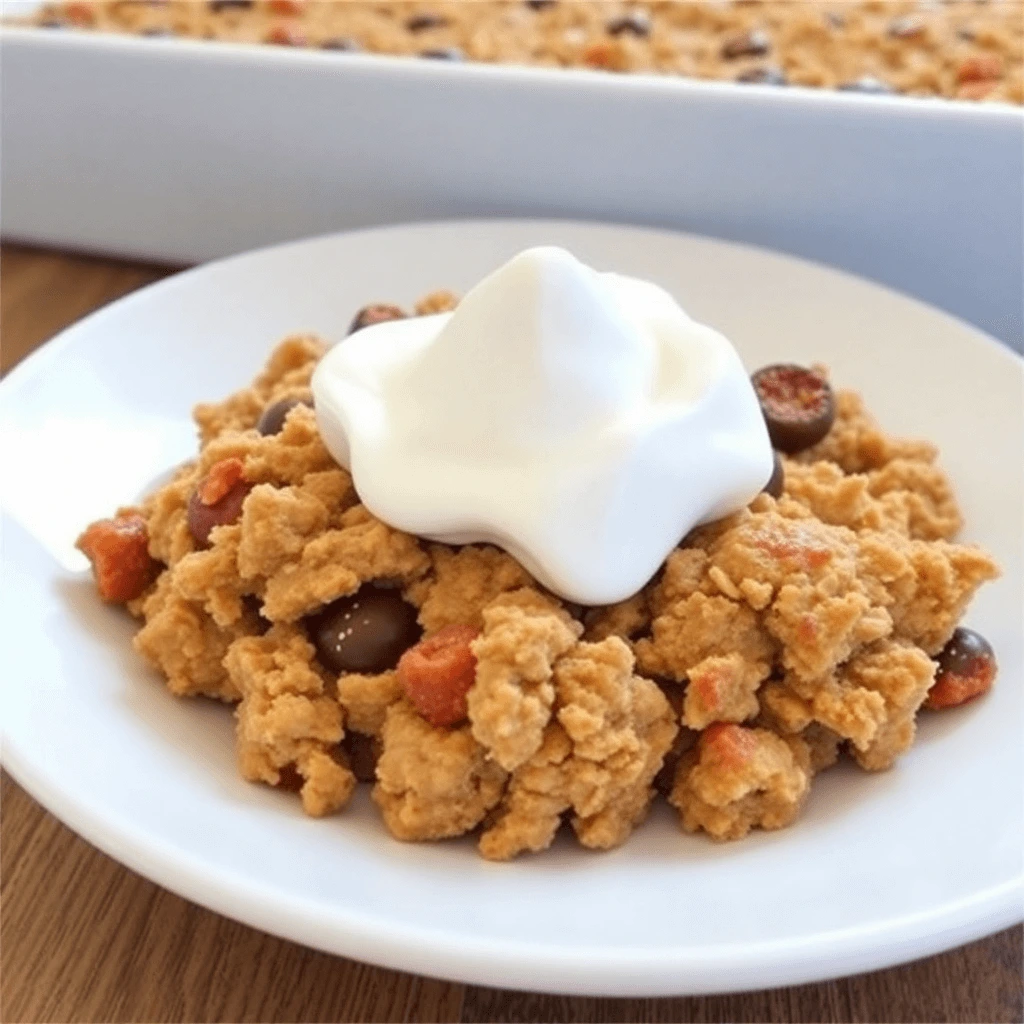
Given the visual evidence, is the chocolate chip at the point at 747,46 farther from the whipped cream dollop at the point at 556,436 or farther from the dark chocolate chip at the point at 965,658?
the dark chocolate chip at the point at 965,658

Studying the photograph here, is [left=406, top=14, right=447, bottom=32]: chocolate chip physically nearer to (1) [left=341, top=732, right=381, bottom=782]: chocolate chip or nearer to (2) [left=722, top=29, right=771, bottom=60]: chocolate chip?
(2) [left=722, top=29, right=771, bottom=60]: chocolate chip

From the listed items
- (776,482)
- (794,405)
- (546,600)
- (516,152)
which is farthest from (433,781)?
(516,152)

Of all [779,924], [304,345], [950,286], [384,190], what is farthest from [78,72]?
[779,924]

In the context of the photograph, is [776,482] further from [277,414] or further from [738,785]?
[277,414]

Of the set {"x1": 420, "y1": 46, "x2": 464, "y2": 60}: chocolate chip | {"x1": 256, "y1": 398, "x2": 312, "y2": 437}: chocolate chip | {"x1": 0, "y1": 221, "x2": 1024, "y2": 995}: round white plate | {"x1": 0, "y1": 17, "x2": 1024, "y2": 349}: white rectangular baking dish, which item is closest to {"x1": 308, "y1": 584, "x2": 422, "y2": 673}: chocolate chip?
{"x1": 0, "y1": 221, "x2": 1024, "y2": 995}: round white plate

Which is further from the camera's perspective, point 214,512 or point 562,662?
point 214,512

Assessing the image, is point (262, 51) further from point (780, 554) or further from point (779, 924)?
point (779, 924)
